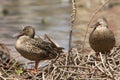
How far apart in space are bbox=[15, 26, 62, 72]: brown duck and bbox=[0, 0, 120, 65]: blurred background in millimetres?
3296

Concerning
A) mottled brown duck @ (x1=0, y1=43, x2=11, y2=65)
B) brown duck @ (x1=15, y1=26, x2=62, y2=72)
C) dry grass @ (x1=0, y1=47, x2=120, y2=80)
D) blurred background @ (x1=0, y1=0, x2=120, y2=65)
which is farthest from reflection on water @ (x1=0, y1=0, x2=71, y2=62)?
dry grass @ (x1=0, y1=47, x2=120, y2=80)

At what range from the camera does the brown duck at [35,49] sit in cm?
829

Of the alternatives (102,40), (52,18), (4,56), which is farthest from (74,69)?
(52,18)

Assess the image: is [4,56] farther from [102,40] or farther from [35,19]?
[35,19]

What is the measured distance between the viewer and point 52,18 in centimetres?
2173

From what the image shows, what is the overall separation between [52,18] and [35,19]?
0.85 metres

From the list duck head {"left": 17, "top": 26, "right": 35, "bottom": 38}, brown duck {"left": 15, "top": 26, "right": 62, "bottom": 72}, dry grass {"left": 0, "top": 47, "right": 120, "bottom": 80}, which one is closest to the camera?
dry grass {"left": 0, "top": 47, "right": 120, "bottom": 80}

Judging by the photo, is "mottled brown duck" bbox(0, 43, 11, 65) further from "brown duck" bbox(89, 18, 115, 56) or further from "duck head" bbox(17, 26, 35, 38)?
"brown duck" bbox(89, 18, 115, 56)

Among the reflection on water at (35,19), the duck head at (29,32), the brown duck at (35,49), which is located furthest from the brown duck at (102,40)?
the reflection on water at (35,19)

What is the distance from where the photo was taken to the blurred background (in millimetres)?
15980

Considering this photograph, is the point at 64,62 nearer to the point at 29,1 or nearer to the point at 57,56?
the point at 57,56

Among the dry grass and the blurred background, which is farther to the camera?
the blurred background

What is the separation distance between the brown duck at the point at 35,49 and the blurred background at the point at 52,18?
3.30 m

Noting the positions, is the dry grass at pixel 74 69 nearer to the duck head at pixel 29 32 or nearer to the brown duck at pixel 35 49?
the brown duck at pixel 35 49
